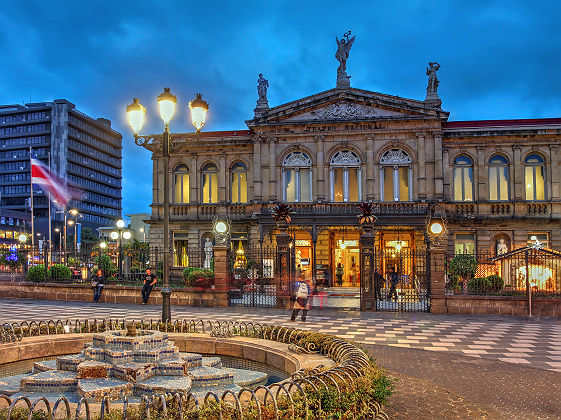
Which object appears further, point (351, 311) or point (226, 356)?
point (351, 311)

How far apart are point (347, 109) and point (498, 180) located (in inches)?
453

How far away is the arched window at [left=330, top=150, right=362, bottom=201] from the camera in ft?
116

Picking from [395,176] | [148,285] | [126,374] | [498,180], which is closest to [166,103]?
[126,374]

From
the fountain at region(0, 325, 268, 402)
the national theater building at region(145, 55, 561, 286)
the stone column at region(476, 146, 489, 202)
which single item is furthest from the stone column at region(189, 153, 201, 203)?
the fountain at region(0, 325, 268, 402)

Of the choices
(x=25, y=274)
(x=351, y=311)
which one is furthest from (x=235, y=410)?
(x=25, y=274)

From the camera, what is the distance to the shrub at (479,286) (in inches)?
825

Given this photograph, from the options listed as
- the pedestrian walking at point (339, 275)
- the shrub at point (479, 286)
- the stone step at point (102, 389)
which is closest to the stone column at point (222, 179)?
the pedestrian walking at point (339, 275)

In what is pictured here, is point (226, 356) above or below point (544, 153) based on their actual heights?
below

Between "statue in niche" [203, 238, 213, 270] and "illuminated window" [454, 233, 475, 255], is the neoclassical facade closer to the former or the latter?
"illuminated window" [454, 233, 475, 255]

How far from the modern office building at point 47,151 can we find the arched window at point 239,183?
205 ft

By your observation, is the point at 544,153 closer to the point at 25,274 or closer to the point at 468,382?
the point at 468,382

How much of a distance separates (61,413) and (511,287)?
20199 millimetres

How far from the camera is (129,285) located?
82.3 feet

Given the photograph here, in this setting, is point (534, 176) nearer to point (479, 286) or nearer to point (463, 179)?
point (463, 179)
